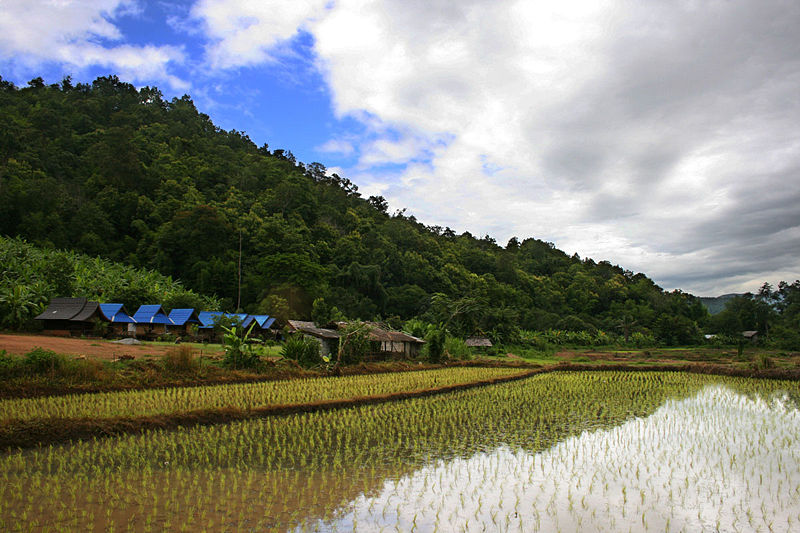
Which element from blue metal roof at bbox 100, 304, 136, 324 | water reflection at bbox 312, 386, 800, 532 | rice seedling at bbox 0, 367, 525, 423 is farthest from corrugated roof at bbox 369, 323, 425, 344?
water reflection at bbox 312, 386, 800, 532

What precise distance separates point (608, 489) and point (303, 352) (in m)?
14.0

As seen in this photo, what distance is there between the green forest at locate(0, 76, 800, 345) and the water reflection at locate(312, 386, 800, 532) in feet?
77.5

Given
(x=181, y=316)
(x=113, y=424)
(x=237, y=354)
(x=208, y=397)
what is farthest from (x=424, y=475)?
(x=181, y=316)

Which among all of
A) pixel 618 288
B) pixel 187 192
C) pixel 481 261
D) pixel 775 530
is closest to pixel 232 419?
pixel 775 530

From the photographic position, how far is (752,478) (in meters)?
6.61

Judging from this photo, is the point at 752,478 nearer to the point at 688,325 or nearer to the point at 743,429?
the point at 743,429

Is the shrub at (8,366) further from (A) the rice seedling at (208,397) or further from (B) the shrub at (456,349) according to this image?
(B) the shrub at (456,349)

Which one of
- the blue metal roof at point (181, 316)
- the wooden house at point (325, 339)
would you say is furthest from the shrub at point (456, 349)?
the blue metal roof at point (181, 316)

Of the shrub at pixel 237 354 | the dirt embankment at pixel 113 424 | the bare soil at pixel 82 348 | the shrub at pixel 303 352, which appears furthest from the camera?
the shrub at pixel 303 352

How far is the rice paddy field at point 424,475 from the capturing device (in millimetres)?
4969

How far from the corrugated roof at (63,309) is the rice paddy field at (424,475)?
17.5m

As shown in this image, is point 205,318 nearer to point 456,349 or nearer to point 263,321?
point 263,321

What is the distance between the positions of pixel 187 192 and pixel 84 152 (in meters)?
13.1

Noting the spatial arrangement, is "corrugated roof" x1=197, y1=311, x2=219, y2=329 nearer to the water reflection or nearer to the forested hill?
the forested hill
